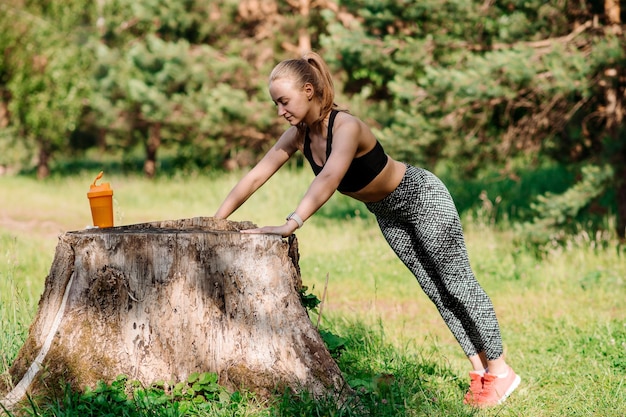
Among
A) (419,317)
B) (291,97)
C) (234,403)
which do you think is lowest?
(419,317)

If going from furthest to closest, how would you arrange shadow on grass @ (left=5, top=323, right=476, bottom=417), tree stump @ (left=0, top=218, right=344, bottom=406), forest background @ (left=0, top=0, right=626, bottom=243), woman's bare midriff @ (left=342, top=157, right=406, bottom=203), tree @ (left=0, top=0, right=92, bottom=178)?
tree @ (left=0, top=0, right=92, bottom=178), forest background @ (left=0, top=0, right=626, bottom=243), woman's bare midriff @ (left=342, top=157, right=406, bottom=203), tree stump @ (left=0, top=218, right=344, bottom=406), shadow on grass @ (left=5, top=323, right=476, bottom=417)

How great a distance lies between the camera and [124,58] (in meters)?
16.9

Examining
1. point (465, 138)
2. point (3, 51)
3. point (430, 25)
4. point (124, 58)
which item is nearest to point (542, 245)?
point (465, 138)

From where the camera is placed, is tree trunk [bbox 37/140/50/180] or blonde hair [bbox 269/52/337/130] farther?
tree trunk [bbox 37/140/50/180]

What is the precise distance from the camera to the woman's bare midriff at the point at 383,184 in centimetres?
355

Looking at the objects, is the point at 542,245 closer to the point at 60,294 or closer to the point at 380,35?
the point at 380,35

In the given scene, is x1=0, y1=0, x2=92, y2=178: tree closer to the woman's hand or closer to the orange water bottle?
the orange water bottle

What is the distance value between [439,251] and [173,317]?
4.45 ft

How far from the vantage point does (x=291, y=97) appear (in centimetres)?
330

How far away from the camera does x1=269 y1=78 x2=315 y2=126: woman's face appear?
3.28 metres

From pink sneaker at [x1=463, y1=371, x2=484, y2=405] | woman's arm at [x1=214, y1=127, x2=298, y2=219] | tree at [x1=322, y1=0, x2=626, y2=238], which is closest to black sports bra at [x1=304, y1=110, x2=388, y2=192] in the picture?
woman's arm at [x1=214, y1=127, x2=298, y2=219]

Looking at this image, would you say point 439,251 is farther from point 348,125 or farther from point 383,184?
point 348,125

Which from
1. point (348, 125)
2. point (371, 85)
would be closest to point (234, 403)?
point (348, 125)

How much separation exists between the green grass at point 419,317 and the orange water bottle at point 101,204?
488 mm
